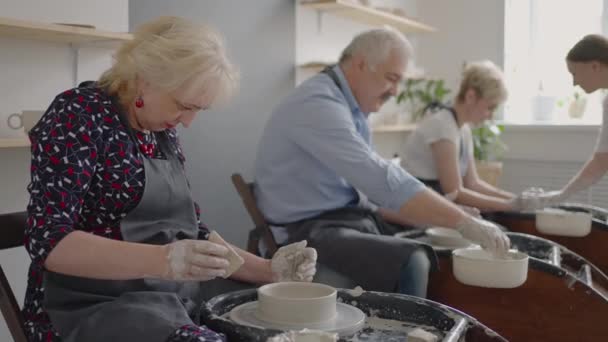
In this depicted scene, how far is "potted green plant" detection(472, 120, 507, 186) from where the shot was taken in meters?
4.07

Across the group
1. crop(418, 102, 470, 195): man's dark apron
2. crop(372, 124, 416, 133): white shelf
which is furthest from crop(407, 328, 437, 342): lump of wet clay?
crop(372, 124, 416, 133): white shelf

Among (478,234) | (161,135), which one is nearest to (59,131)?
(161,135)

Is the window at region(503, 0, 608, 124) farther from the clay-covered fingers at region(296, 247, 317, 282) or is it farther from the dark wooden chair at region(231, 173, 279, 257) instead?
the clay-covered fingers at region(296, 247, 317, 282)

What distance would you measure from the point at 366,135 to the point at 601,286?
0.88 m

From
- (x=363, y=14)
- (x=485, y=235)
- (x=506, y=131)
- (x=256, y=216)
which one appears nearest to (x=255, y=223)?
(x=256, y=216)

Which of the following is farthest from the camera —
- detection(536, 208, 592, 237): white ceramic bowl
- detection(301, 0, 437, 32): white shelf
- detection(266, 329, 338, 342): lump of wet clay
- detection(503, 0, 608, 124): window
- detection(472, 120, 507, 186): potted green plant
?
detection(503, 0, 608, 124): window

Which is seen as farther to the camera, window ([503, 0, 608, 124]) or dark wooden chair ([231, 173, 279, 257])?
window ([503, 0, 608, 124])

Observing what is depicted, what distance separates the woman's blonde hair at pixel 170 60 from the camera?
1269 mm

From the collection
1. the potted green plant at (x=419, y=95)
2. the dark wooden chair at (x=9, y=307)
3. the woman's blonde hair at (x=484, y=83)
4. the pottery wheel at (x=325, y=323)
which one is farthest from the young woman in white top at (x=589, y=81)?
the dark wooden chair at (x=9, y=307)

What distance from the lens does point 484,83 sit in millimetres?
2955

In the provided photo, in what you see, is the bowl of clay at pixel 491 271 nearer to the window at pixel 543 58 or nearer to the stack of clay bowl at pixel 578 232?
the stack of clay bowl at pixel 578 232

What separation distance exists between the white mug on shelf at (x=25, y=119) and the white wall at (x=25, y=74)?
0.10 ft

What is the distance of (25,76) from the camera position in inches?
80.7

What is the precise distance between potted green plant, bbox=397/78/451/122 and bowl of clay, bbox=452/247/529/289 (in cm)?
260
